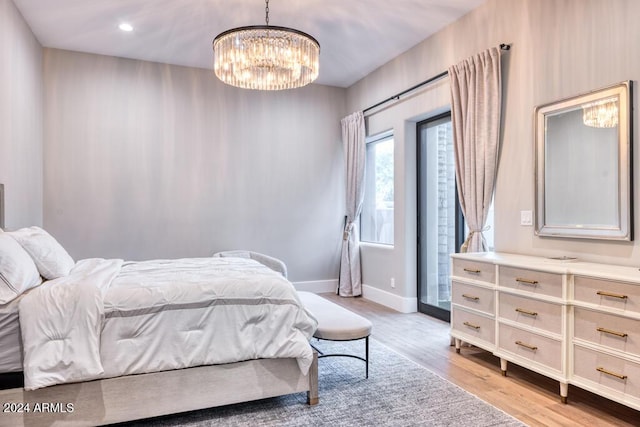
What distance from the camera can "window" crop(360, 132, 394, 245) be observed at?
5.39m

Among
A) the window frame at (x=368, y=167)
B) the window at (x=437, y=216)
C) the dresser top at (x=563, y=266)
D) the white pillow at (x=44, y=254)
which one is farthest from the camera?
the window frame at (x=368, y=167)

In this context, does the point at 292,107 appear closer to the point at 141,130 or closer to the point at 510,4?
the point at 141,130

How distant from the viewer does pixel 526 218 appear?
3.31 metres

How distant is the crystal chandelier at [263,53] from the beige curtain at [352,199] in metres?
2.29

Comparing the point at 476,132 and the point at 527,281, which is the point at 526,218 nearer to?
the point at 527,281

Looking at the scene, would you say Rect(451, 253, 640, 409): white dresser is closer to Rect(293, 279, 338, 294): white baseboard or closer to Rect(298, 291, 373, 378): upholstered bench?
Rect(298, 291, 373, 378): upholstered bench

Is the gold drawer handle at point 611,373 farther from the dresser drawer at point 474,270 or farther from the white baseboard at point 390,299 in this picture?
the white baseboard at point 390,299

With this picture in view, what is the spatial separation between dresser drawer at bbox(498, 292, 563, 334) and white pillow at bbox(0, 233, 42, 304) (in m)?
2.88

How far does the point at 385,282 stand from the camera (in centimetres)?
523

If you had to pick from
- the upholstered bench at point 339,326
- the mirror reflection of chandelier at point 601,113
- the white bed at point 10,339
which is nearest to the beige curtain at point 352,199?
the upholstered bench at point 339,326

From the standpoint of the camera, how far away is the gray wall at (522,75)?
2711 millimetres

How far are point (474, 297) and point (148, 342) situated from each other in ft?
7.47

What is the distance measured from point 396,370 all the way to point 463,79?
2.55 meters

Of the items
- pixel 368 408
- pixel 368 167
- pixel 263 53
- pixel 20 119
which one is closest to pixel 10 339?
pixel 368 408
